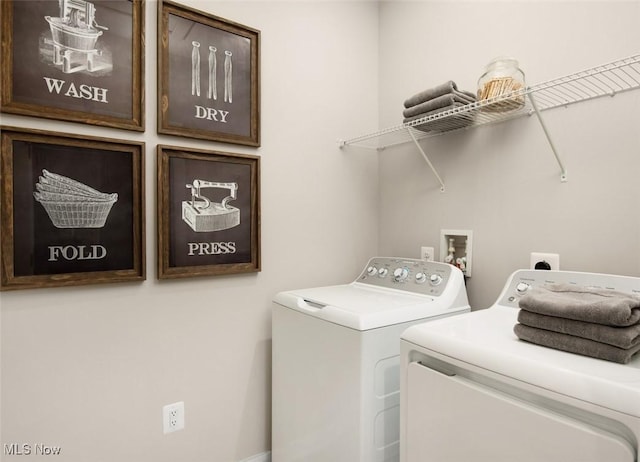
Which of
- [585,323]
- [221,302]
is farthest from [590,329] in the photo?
[221,302]

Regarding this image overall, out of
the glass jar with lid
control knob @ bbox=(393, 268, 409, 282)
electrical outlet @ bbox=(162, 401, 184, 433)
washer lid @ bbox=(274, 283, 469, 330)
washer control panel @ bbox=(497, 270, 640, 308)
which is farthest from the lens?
control knob @ bbox=(393, 268, 409, 282)

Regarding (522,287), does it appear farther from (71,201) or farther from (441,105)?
(71,201)

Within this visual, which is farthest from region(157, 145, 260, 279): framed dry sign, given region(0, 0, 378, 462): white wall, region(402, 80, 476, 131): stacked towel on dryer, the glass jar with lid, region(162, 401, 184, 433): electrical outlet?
the glass jar with lid

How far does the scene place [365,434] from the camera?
116 centimetres

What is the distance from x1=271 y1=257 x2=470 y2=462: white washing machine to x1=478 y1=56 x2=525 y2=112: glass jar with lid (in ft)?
2.02

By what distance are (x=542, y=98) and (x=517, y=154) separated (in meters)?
0.21

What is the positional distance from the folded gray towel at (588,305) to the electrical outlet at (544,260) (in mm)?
378

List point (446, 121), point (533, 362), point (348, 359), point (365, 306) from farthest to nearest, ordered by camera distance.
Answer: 1. point (446, 121)
2. point (365, 306)
3. point (348, 359)
4. point (533, 362)

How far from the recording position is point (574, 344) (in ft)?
2.70

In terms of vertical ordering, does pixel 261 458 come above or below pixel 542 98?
below

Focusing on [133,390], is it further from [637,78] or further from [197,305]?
[637,78]

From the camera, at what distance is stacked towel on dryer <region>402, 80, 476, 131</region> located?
142 cm

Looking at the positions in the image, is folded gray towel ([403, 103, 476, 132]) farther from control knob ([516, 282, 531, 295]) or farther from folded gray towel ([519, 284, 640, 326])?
folded gray towel ([519, 284, 640, 326])

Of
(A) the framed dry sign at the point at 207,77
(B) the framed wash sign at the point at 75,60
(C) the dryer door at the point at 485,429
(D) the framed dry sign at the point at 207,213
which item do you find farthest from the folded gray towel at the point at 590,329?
(B) the framed wash sign at the point at 75,60
